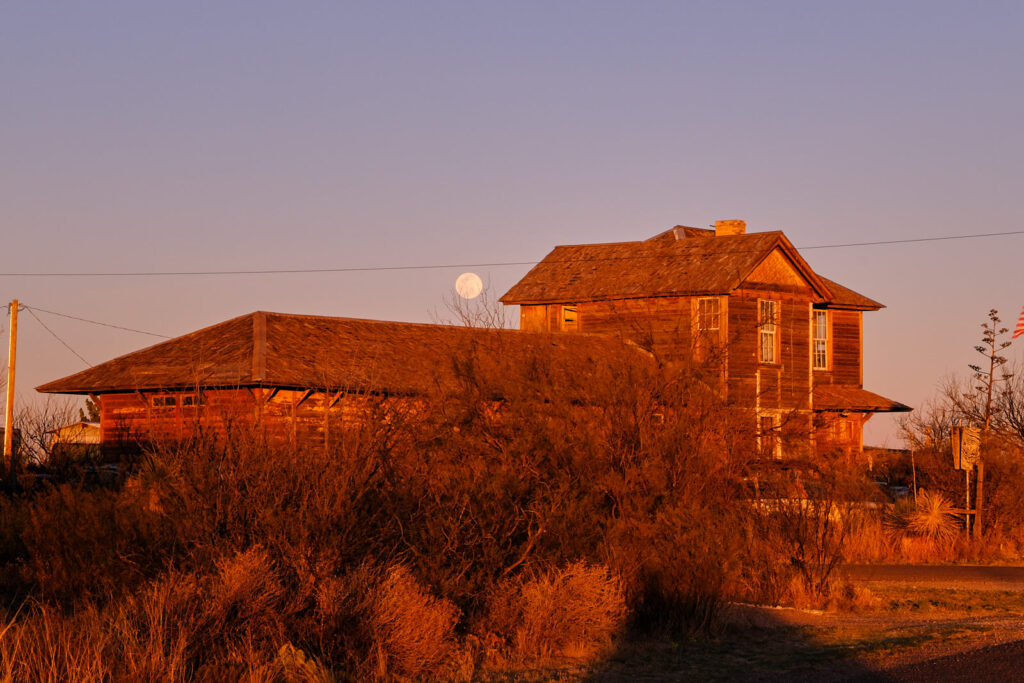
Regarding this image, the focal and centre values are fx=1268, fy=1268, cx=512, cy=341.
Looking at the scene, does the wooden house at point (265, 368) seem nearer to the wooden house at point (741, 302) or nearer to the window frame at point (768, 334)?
the wooden house at point (741, 302)

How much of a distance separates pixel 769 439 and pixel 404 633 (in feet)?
31.7

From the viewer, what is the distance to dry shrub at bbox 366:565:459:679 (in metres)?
10.8

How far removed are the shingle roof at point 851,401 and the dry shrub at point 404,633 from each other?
1084 inches

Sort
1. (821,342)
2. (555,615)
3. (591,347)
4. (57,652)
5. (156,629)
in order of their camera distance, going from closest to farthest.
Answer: (57,652) → (156,629) → (555,615) → (591,347) → (821,342)

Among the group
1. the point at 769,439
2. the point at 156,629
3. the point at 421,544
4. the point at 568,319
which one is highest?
the point at 568,319

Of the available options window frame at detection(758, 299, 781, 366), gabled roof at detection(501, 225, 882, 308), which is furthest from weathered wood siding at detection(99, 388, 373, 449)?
window frame at detection(758, 299, 781, 366)

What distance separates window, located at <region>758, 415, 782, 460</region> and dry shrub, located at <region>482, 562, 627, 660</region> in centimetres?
668

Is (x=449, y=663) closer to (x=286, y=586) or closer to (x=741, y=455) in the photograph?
(x=286, y=586)

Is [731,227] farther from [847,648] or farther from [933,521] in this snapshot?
[847,648]

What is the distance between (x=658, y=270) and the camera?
119 feet

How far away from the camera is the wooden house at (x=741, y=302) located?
34.5m

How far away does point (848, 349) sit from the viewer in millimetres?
41156

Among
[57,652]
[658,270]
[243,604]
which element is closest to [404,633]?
[243,604]

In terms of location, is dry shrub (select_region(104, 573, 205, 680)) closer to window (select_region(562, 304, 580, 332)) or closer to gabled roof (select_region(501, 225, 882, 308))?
gabled roof (select_region(501, 225, 882, 308))
